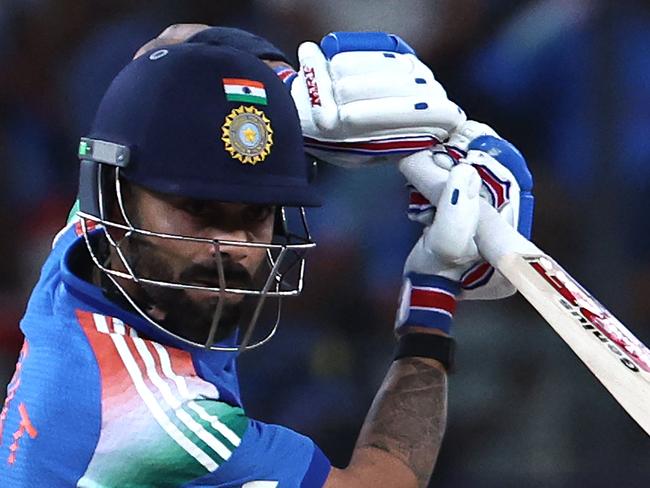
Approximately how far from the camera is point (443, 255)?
1847mm

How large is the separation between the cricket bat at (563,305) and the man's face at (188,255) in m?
0.38

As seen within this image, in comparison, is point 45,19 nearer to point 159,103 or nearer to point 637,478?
point 159,103

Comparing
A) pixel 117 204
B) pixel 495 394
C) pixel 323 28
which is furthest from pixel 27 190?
pixel 117 204

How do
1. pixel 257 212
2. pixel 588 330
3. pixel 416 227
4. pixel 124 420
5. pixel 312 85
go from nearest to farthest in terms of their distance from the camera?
1. pixel 124 420
2. pixel 257 212
3. pixel 588 330
4. pixel 312 85
5. pixel 416 227

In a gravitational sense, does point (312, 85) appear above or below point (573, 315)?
above

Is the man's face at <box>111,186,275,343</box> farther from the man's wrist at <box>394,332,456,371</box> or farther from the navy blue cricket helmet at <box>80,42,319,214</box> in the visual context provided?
the man's wrist at <box>394,332,456,371</box>

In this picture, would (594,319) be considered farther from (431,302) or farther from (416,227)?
(416,227)

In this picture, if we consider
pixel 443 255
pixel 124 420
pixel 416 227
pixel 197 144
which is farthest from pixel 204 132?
pixel 416 227

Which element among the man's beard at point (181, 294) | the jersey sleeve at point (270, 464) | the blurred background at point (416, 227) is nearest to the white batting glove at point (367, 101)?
the man's beard at point (181, 294)

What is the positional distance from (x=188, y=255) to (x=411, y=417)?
445 millimetres

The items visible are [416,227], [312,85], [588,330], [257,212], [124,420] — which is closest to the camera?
[124,420]

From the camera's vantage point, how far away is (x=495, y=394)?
9.43 ft

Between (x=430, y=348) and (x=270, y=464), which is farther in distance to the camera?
(x=430, y=348)

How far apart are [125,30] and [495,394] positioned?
114 cm
